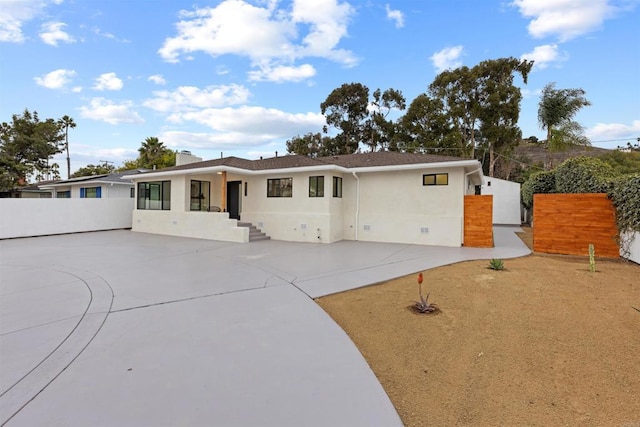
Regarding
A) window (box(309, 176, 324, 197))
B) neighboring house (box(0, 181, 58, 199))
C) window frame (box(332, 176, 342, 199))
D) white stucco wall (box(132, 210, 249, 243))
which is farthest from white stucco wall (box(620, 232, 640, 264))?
neighboring house (box(0, 181, 58, 199))

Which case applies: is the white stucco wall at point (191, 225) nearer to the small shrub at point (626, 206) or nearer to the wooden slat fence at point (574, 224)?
the wooden slat fence at point (574, 224)

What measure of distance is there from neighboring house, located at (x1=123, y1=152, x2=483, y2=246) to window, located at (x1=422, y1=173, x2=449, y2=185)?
0.04 metres

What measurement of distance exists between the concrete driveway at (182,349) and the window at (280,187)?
632cm

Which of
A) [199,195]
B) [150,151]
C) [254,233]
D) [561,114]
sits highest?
[150,151]

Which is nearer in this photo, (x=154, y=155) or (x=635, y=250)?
(x=635, y=250)

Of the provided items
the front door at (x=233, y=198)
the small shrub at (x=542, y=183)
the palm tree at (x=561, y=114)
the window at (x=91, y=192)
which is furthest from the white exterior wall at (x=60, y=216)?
the palm tree at (x=561, y=114)

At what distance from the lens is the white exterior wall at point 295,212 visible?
40.9 feet

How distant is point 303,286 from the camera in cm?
596

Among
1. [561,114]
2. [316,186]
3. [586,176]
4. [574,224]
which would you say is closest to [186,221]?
[316,186]

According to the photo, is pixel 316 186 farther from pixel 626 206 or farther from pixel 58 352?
pixel 58 352

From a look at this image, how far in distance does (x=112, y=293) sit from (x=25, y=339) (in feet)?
6.17

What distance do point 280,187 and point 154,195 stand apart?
732cm

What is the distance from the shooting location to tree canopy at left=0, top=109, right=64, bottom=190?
2419 cm

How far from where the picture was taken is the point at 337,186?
43.3 feet
